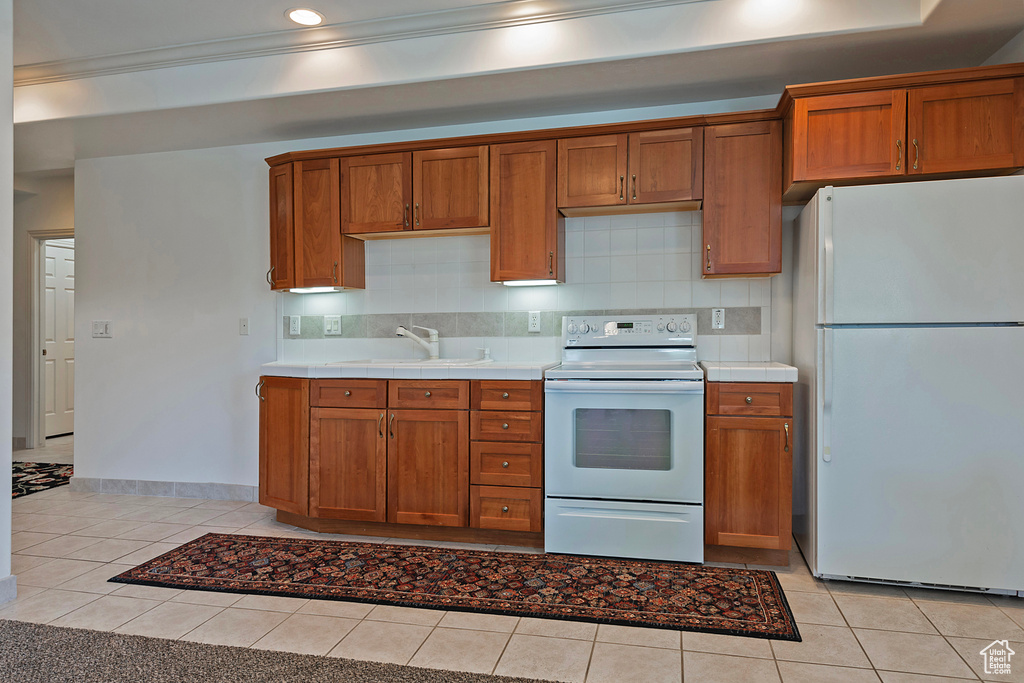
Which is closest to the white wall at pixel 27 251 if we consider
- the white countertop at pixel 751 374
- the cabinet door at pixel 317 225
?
the cabinet door at pixel 317 225

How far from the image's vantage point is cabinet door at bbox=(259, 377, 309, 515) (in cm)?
331

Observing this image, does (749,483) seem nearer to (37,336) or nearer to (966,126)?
(966,126)

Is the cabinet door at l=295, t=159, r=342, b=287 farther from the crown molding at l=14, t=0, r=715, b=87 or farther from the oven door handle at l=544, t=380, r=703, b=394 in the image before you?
the oven door handle at l=544, t=380, r=703, b=394

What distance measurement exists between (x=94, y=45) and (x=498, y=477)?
2920 millimetres

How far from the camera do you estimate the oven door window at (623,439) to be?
2879mm

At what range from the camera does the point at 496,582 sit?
263 centimetres

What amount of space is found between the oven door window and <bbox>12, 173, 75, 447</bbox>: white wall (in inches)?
192

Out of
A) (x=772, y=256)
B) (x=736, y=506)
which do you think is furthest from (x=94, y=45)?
(x=736, y=506)

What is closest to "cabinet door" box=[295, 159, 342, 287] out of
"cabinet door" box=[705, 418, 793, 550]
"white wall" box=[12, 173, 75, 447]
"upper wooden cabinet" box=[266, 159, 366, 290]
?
"upper wooden cabinet" box=[266, 159, 366, 290]

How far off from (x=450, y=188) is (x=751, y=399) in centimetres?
182

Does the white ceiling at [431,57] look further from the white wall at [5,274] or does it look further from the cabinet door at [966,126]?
the white wall at [5,274]

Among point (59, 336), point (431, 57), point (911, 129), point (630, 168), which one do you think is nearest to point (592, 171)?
A: point (630, 168)

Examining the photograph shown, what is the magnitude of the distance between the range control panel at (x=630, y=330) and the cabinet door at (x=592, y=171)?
633 millimetres

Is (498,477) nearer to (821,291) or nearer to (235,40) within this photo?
(821,291)
